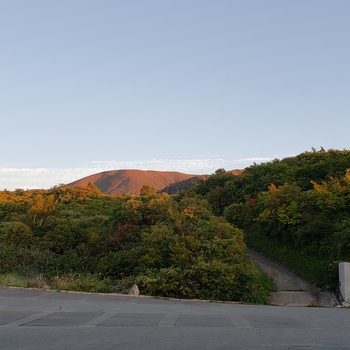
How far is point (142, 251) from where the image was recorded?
25.8 meters

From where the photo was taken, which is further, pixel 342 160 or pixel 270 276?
pixel 342 160

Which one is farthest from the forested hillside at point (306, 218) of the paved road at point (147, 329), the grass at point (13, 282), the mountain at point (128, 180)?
the mountain at point (128, 180)

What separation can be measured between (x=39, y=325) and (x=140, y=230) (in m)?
21.2

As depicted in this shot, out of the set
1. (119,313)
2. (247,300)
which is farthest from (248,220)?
(119,313)

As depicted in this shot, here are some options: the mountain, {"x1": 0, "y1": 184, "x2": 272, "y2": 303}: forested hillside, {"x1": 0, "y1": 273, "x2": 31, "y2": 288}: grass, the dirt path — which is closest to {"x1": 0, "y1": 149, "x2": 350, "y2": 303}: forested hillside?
{"x1": 0, "y1": 184, "x2": 272, "y2": 303}: forested hillside

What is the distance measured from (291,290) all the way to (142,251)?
31.3 ft

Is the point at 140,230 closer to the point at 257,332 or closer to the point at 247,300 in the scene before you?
the point at 247,300

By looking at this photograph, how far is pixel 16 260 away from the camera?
32094 millimetres

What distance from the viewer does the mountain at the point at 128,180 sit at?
16388cm

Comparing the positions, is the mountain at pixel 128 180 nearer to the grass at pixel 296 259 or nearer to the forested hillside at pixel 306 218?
the forested hillside at pixel 306 218

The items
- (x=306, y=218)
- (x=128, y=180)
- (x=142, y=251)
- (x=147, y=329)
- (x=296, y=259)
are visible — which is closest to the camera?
(x=147, y=329)

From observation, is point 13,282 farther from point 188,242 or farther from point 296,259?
point 296,259

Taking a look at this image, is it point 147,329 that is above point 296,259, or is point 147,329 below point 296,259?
above

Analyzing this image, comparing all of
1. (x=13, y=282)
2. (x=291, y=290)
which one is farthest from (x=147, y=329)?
(x=291, y=290)
